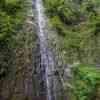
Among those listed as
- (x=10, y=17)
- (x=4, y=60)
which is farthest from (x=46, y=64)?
(x=10, y=17)

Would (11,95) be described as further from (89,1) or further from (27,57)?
(89,1)

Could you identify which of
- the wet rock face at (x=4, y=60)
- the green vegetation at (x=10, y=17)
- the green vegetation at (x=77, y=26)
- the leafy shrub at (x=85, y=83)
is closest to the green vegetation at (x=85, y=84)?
the leafy shrub at (x=85, y=83)

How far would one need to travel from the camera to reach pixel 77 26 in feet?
36.0

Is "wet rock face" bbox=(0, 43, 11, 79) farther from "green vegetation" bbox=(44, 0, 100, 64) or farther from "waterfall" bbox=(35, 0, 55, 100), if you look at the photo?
"green vegetation" bbox=(44, 0, 100, 64)

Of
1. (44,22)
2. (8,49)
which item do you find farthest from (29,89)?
(44,22)

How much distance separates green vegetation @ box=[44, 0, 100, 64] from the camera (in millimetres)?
9500

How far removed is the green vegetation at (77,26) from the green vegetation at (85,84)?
1.79 metres

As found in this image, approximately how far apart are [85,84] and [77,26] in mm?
4791

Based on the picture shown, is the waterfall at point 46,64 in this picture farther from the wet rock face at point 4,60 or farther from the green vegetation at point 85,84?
the wet rock face at point 4,60

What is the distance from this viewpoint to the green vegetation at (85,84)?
6004 mm

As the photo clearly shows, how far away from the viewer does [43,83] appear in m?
8.08

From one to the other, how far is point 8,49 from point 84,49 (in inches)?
116

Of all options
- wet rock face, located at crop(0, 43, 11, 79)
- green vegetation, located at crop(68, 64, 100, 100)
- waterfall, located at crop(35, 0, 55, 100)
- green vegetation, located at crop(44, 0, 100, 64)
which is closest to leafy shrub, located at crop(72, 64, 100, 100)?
green vegetation, located at crop(68, 64, 100, 100)

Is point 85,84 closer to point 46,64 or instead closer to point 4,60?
point 46,64
